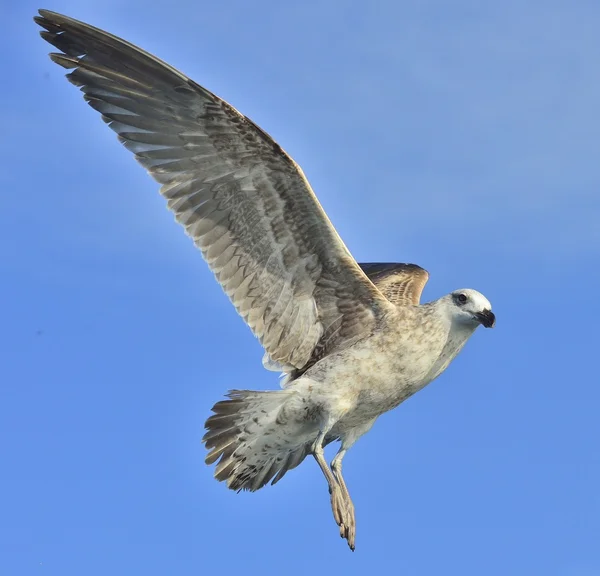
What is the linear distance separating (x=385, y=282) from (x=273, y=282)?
2574 millimetres

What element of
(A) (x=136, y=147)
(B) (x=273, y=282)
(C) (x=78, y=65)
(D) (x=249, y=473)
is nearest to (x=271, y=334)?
(B) (x=273, y=282)

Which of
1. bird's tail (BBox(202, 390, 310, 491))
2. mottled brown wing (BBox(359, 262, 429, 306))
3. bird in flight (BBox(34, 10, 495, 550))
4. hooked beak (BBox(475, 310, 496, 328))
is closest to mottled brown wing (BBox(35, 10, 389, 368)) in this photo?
bird in flight (BBox(34, 10, 495, 550))

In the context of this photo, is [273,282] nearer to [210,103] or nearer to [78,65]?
[210,103]

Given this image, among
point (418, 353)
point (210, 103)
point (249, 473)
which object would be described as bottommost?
point (249, 473)

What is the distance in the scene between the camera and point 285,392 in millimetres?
12562

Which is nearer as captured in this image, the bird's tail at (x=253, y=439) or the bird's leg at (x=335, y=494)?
the bird's leg at (x=335, y=494)

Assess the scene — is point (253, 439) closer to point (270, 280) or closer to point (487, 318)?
point (270, 280)

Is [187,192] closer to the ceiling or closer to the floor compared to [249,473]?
closer to the ceiling

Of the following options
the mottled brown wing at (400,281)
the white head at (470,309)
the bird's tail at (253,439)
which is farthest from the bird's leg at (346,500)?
the mottled brown wing at (400,281)

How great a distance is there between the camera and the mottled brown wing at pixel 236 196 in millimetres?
12422

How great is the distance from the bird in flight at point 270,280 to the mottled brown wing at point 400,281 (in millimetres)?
1385

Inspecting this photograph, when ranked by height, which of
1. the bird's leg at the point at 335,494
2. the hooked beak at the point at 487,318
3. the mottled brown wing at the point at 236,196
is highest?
the mottled brown wing at the point at 236,196

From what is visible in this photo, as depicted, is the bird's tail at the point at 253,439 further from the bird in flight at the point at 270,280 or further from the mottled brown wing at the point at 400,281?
the mottled brown wing at the point at 400,281

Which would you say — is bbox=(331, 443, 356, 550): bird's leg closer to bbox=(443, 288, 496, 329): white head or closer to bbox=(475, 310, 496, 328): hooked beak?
bbox=(443, 288, 496, 329): white head
